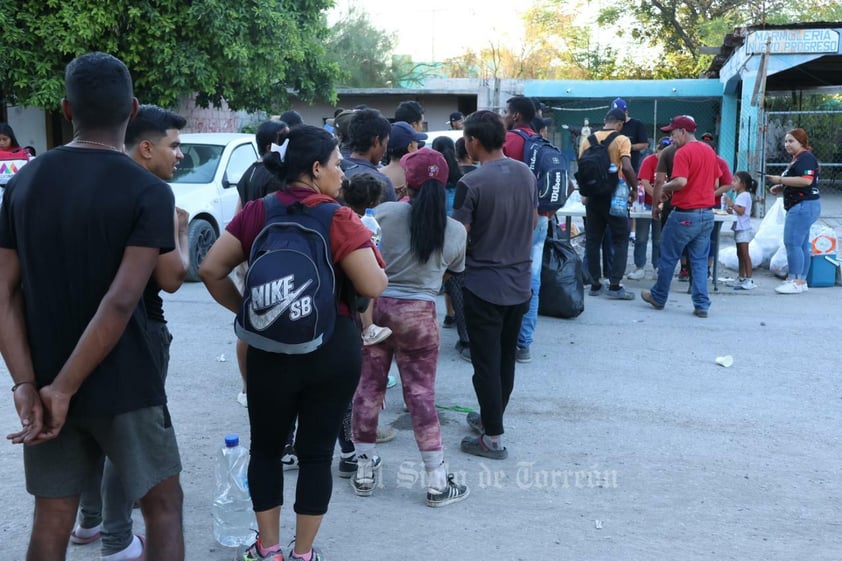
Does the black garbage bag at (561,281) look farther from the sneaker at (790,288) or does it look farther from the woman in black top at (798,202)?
the sneaker at (790,288)

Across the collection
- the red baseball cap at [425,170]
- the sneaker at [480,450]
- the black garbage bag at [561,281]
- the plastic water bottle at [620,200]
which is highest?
the red baseball cap at [425,170]

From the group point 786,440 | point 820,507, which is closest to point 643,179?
point 786,440

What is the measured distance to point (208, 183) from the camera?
10.1 meters

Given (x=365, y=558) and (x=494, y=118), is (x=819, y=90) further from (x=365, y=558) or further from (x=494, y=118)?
(x=365, y=558)

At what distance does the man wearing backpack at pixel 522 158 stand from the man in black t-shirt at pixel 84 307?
168 inches

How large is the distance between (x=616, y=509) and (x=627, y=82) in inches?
829

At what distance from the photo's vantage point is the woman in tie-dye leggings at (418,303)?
412cm

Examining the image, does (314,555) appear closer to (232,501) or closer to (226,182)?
(232,501)

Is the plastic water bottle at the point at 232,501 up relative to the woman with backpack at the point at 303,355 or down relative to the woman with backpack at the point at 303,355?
down

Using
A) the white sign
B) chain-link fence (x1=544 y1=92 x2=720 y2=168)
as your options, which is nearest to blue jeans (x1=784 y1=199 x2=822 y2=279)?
the white sign

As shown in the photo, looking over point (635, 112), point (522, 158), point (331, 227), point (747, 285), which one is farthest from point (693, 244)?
point (635, 112)

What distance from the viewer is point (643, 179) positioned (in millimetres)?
9703

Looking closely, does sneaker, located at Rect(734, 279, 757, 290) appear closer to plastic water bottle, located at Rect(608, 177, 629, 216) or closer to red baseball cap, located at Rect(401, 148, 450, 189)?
plastic water bottle, located at Rect(608, 177, 629, 216)

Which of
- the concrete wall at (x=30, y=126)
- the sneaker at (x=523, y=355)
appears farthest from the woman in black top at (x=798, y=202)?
the concrete wall at (x=30, y=126)
